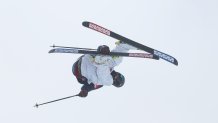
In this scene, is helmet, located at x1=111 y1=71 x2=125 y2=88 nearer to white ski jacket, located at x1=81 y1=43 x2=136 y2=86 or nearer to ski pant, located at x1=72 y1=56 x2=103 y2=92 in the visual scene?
white ski jacket, located at x1=81 y1=43 x2=136 y2=86

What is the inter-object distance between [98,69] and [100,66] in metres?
0.13

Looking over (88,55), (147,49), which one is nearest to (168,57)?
(147,49)

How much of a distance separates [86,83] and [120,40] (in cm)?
230

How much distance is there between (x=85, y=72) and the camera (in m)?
16.0

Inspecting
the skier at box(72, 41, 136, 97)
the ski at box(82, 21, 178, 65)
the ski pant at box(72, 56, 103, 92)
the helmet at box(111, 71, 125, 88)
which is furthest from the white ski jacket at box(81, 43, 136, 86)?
the ski at box(82, 21, 178, 65)

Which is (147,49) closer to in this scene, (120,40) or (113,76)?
(120,40)

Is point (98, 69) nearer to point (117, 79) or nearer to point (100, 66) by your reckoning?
point (100, 66)

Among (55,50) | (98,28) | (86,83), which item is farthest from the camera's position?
(86,83)

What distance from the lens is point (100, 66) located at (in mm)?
15531

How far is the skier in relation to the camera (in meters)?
15.4

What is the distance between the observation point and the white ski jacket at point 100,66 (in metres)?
15.4

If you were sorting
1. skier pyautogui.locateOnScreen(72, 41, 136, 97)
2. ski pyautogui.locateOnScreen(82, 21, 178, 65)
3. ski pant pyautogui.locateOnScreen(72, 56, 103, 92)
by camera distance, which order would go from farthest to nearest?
ski pant pyautogui.locateOnScreen(72, 56, 103, 92), skier pyautogui.locateOnScreen(72, 41, 136, 97), ski pyautogui.locateOnScreen(82, 21, 178, 65)

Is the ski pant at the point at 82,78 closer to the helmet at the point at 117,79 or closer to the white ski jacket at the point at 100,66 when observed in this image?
the white ski jacket at the point at 100,66

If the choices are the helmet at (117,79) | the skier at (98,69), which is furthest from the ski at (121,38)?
the helmet at (117,79)
